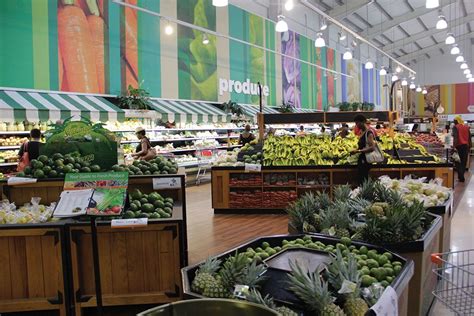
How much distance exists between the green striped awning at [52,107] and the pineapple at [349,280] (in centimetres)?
706

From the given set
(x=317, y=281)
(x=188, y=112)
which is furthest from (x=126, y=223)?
(x=188, y=112)

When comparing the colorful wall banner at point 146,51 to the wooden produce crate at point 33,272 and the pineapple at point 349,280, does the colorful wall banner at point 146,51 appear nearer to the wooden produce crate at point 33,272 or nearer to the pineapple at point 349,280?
the wooden produce crate at point 33,272

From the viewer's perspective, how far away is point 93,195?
3.47 meters

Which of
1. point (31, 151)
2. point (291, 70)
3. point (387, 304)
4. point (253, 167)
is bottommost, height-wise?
point (387, 304)

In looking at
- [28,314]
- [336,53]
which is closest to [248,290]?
[28,314]

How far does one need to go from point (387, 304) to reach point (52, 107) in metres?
9.12

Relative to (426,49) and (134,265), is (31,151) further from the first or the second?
(426,49)

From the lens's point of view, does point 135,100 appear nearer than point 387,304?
No

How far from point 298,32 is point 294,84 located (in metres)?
2.65

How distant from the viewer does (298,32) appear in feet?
74.8

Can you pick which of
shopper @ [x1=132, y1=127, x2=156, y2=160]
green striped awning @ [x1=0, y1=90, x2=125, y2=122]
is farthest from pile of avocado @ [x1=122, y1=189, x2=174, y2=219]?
green striped awning @ [x1=0, y1=90, x2=125, y2=122]

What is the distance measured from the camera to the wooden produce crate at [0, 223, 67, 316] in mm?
3932

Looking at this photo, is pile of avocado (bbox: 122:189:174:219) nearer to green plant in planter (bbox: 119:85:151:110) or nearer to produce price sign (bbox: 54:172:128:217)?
produce price sign (bbox: 54:172:128:217)

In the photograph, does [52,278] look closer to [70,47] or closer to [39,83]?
[39,83]
